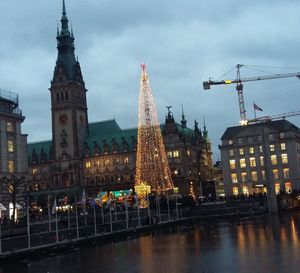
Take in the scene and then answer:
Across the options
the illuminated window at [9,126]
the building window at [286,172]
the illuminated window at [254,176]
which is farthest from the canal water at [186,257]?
the illuminated window at [254,176]

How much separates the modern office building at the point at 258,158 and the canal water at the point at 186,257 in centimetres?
10644

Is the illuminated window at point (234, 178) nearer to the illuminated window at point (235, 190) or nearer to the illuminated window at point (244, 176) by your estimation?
the illuminated window at point (235, 190)

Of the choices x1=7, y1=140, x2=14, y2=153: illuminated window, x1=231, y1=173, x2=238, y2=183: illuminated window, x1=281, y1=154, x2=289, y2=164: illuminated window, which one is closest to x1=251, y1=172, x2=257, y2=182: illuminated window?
x1=231, y1=173, x2=238, y2=183: illuminated window

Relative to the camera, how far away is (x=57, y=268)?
159 ft

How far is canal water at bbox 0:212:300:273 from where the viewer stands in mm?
42562

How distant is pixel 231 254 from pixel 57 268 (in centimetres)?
1735

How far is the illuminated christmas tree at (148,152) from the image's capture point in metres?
112

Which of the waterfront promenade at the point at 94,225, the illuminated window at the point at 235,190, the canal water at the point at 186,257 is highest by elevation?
the illuminated window at the point at 235,190

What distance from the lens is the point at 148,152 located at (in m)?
129

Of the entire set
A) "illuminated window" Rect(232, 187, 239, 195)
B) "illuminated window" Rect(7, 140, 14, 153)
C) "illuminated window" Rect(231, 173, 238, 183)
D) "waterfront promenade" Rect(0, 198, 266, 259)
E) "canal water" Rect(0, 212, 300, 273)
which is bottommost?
"canal water" Rect(0, 212, 300, 273)

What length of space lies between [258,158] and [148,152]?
2524 inches

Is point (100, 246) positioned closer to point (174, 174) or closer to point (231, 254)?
point (231, 254)

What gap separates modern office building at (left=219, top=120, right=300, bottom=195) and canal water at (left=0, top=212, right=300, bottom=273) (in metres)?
106

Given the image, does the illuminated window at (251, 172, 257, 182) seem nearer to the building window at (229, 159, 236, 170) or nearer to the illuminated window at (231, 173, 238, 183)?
the illuminated window at (231, 173, 238, 183)
